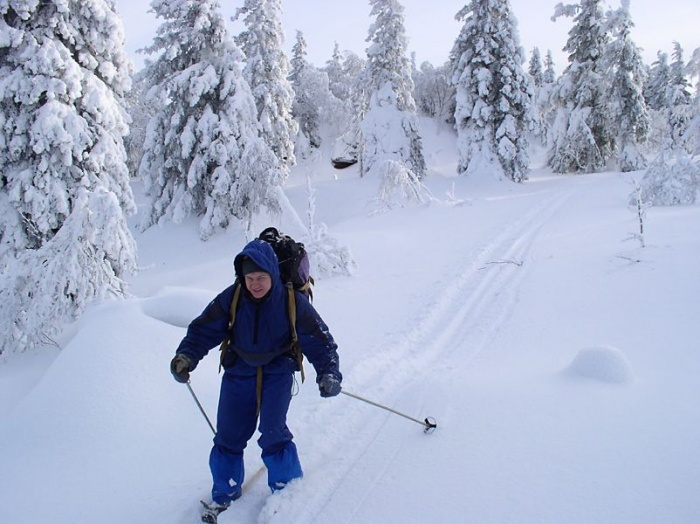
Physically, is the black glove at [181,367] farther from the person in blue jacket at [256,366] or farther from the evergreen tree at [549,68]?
the evergreen tree at [549,68]

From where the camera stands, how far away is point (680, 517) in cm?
245

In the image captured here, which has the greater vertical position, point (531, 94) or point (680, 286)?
point (531, 94)

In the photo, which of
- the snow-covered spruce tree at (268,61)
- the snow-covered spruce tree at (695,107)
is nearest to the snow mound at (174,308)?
the snow-covered spruce tree at (695,107)

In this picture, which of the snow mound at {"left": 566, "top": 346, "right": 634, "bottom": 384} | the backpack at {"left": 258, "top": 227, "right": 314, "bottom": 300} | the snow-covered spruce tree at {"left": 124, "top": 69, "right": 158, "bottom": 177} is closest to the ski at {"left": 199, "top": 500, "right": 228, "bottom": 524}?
the backpack at {"left": 258, "top": 227, "right": 314, "bottom": 300}

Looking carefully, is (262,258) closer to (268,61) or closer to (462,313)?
(462,313)

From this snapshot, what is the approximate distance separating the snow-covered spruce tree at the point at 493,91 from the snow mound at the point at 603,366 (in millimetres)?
21608

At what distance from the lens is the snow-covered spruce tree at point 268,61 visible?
24672mm

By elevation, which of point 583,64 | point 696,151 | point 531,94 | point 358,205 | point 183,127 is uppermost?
point 583,64

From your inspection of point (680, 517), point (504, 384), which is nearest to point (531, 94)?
point (504, 384)

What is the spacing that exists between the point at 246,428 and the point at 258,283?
1.03 m

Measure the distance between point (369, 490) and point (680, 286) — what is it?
221 inches

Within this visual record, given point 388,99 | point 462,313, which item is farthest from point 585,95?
point 462,313

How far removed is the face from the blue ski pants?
23.0 inches

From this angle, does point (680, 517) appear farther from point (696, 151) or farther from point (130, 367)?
point (696, 151)
